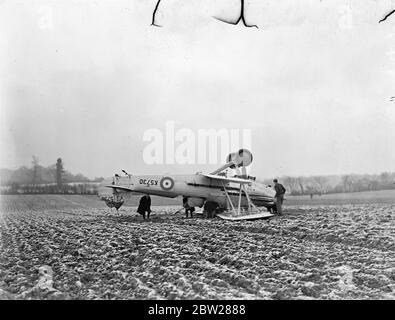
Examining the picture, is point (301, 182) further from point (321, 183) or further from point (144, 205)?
point (144, 205)

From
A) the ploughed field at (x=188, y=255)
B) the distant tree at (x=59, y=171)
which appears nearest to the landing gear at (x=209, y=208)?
the ploughed field at (x=188, y=255)

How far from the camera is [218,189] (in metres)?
8.11

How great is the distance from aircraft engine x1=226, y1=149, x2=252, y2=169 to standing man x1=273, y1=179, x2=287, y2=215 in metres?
0.61

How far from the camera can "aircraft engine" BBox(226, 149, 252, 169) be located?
5.38m

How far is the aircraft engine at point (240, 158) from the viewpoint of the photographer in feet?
17.7

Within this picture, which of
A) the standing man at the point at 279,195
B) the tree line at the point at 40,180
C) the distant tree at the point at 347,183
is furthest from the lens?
the standing man at the point at 279,195

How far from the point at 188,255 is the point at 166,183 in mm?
2492

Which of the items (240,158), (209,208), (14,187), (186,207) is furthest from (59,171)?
(209,208)

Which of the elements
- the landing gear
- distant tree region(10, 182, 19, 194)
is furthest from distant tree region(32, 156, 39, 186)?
the landing gear

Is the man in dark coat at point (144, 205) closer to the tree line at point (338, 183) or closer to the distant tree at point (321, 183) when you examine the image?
the tree line at point (338, 183)

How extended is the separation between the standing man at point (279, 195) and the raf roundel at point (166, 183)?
1720 mm
